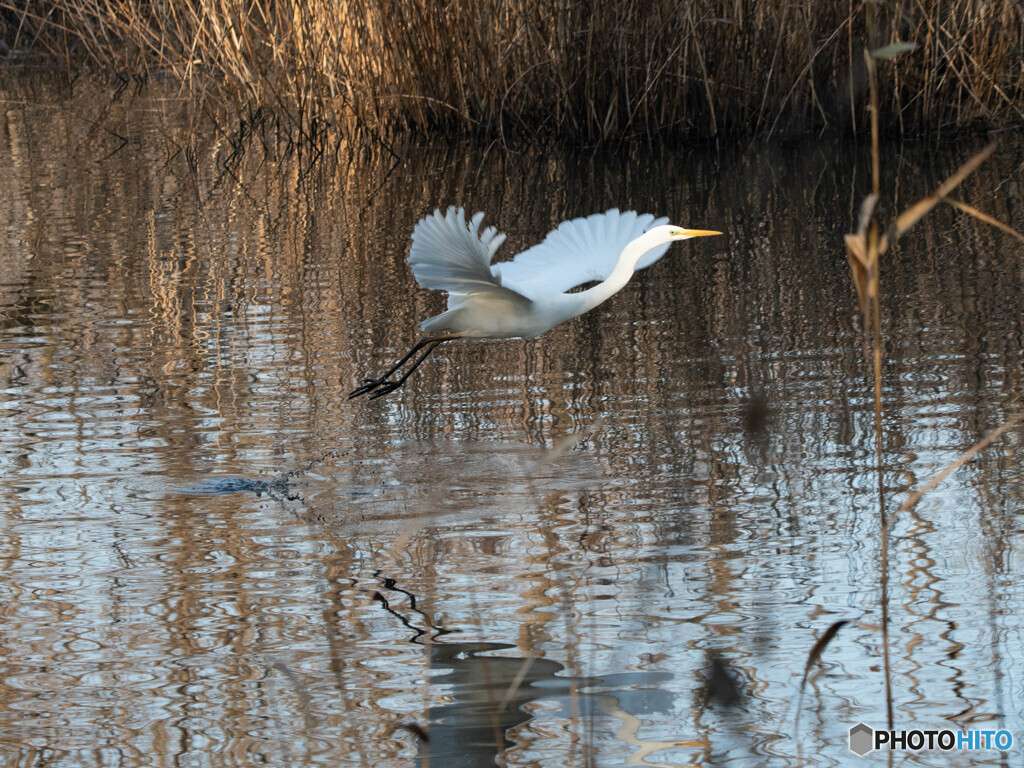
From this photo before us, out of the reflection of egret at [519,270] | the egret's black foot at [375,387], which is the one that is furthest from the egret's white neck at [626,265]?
the egret's black foot at [375,387]

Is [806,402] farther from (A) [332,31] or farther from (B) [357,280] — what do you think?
(A) [332,31]

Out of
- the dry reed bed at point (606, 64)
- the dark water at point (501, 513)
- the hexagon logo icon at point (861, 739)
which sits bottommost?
the hexagon logo icon at point (861, 739)

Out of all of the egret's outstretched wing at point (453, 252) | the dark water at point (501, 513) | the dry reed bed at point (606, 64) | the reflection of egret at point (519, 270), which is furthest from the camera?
the dry reed bed at point (606, 64)

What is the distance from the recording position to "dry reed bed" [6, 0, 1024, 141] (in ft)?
26.2

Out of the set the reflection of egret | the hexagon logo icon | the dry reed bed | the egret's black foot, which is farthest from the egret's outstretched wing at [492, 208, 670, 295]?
the dry reed bed

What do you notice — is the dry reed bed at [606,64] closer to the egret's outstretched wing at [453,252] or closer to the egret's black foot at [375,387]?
the egret's black foot at [375,387]

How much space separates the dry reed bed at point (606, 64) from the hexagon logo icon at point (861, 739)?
5.98 metres

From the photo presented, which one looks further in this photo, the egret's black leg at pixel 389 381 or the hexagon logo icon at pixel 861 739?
the egret's black leg at pixel 389 381

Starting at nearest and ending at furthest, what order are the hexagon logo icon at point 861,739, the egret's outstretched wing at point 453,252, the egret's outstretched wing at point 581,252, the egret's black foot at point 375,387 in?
the hexagon logo icon at point 861,739
the egret's outstretched wing at point 453,252
the egret's black foot at point 375,387
the egret's outstretched wing at point 581,252

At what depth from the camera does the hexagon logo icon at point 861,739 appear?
2.02m

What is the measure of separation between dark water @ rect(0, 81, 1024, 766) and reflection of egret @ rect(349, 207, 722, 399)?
24 cm

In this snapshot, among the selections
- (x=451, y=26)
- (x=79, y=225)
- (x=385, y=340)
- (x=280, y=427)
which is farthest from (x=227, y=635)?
(x=451, y=26)

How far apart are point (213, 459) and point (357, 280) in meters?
2.16

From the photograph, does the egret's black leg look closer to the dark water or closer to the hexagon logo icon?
the dark water
